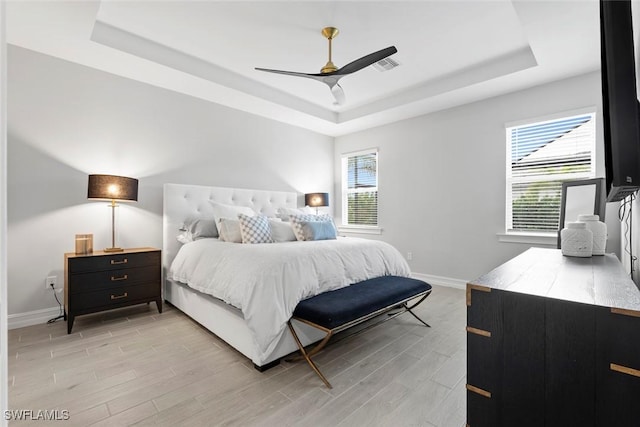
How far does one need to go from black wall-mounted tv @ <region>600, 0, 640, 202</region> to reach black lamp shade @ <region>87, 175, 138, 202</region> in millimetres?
3527

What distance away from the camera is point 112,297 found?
2791 mm

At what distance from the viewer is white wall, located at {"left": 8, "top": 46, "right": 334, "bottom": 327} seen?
272 centimetres

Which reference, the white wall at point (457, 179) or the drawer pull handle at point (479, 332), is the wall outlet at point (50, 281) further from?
the white wall at point (457, 179)

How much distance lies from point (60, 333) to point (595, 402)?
3.58 metres

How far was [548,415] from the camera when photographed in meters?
0.90

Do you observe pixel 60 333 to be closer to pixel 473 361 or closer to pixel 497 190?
pixel 473 361

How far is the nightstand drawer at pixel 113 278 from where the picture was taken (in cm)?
262

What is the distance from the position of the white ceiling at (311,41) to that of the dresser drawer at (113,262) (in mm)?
1965

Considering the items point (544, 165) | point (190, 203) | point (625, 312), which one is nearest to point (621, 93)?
point (625, 312)

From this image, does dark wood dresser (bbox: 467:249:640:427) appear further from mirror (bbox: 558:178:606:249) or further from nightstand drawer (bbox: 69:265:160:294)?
nightstand drawer (bbox: 69:265:160:294)

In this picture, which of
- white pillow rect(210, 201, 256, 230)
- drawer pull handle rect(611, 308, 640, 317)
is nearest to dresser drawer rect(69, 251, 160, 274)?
white pillow rect(210, 201, 256, 230)

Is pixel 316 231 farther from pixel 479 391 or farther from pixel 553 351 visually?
pixel 553 351

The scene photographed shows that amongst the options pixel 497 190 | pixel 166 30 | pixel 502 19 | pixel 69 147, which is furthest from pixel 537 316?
pixel 69 147

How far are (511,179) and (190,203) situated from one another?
4.05m
